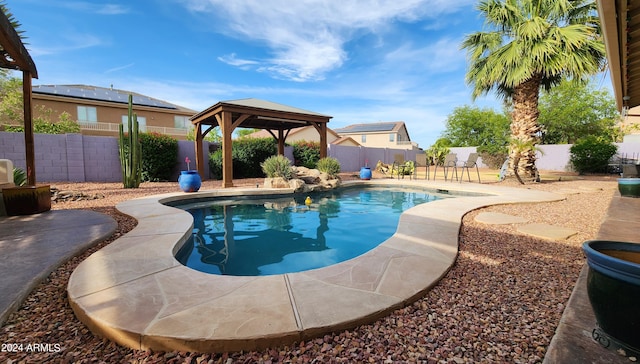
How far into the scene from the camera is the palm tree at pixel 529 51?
780 cm

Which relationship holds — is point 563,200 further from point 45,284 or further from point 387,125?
point 387,125

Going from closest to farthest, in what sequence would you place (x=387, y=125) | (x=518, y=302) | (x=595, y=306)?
1. (x=595, y=306)
2. (x=518, y=302)
3. (x=387, y=125)

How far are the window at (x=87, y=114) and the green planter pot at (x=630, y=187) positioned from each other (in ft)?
81.7

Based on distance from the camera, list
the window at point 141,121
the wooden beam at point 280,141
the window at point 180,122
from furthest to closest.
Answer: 1. the window at point 180,122
2. the window at point 141,121
3. the wooden beam at point 280,141

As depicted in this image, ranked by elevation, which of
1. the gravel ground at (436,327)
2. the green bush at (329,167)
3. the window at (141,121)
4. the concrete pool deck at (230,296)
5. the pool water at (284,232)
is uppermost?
the window at (141,121)

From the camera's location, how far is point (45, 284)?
2.08m

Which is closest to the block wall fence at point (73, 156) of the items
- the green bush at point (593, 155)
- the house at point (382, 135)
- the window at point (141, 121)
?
the green bush at point (593, 155)

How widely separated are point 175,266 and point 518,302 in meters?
2.68

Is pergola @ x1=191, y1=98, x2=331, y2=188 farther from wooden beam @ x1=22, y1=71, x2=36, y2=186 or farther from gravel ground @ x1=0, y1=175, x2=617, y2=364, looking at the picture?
gravel ground @ x1=0, y1=175, x2=617, y2=364

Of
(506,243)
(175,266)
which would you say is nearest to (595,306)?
(506,243)

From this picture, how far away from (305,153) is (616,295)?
13.8 meters

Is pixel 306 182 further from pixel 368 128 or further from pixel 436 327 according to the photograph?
pixel 368 128

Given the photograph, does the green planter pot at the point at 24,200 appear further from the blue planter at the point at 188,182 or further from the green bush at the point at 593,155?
the green bush at the point at 593,155

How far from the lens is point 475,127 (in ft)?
93.0
